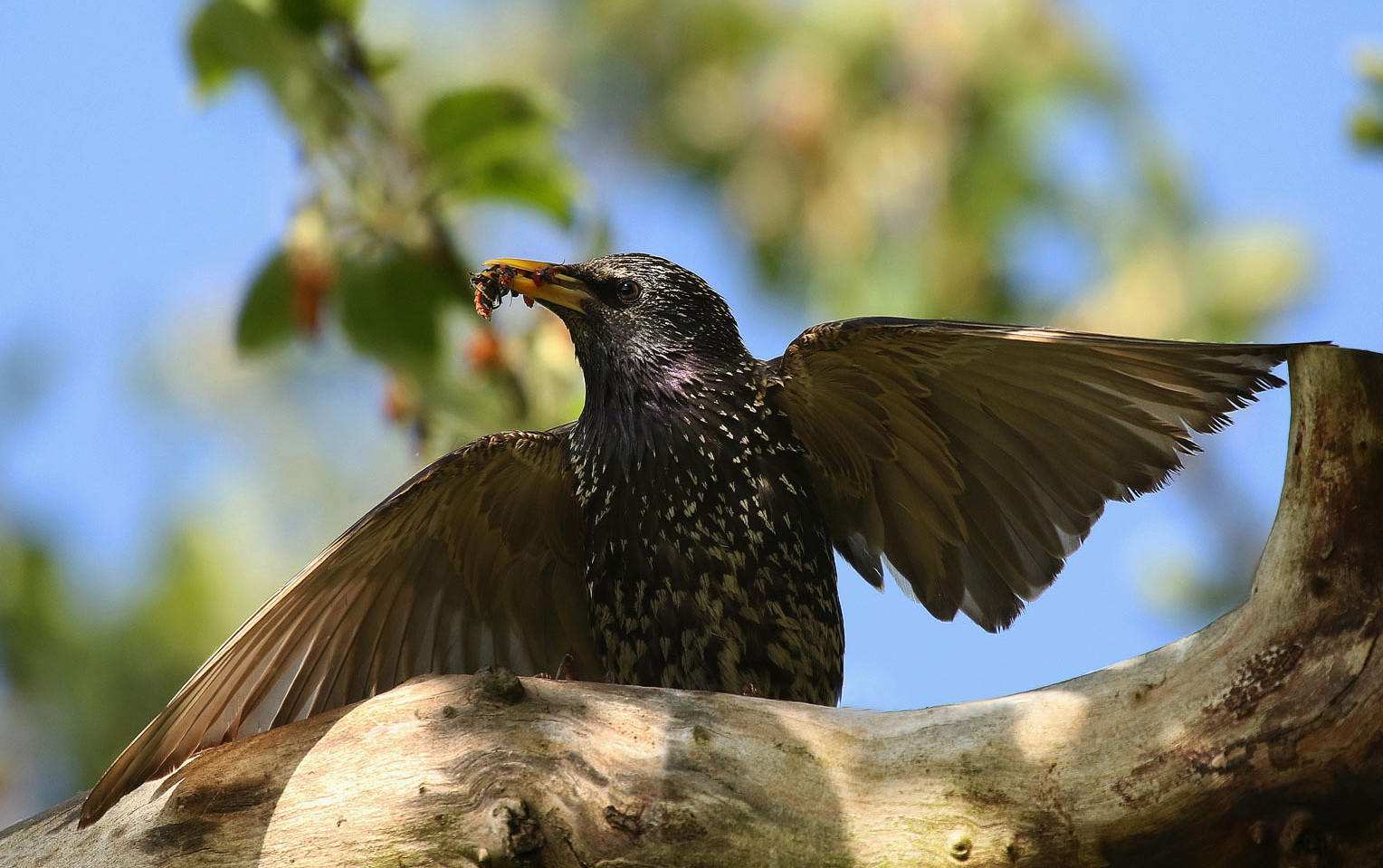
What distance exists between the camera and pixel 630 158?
27.7 feet

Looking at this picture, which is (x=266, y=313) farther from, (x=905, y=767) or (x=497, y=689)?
(x=905, y=767)

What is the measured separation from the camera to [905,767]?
9.75 feet

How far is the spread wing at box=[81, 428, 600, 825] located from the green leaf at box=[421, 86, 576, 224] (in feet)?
2.48

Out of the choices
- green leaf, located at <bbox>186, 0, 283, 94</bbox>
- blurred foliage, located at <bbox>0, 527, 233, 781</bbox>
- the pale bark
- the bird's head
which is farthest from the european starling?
blurred foliage, located at <bbox>0, 527, 233, 781</bbox>

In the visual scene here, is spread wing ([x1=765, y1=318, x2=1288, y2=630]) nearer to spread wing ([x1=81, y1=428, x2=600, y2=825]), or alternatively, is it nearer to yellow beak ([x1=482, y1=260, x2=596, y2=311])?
yellow beak ([x1=482, y1=260, x2=596, y2=311])

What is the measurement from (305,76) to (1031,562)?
2.45m

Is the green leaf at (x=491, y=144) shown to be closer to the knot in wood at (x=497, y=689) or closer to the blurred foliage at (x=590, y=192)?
the blurred foliage at (x=590, y=192)

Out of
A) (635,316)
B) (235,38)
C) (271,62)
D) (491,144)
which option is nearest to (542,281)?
(635,316)

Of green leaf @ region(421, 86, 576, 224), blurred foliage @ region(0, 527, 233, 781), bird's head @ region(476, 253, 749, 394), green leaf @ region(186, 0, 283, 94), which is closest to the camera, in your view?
green leaf @ region(186, 0, 283, 94)

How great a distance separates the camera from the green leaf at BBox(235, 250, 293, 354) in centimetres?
404

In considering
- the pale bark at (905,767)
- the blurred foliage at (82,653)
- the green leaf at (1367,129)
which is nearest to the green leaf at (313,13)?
the pale bark at (905,767)

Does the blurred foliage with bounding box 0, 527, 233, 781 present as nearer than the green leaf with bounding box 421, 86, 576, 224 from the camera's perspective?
No

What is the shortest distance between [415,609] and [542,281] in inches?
41.6

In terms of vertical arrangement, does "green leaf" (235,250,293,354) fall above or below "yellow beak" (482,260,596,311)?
below
